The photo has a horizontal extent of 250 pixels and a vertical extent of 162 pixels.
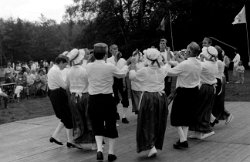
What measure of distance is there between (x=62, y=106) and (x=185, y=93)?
2.48m

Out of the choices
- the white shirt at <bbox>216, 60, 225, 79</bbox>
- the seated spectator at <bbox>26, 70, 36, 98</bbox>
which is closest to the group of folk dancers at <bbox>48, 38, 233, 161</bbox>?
the white shirt at <bbox>216, 60, 225, 79</bbox>

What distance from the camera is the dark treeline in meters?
32.3

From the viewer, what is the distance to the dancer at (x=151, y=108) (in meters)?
6.43

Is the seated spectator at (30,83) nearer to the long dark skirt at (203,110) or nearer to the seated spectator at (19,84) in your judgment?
the seated spectator at (19,84)

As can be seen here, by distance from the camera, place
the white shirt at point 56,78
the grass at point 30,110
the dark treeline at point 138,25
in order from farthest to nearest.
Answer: the dark treeline at point 138,25, the grass at point 30,110, the white shirt at point 56,78

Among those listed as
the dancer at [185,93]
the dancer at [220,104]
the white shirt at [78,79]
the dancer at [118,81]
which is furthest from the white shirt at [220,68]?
the white shirt at [78,79]

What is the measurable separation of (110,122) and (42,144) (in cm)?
241

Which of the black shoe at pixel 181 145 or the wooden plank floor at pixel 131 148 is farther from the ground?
the black shoe at pixel 181 145

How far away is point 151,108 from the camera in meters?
6.46

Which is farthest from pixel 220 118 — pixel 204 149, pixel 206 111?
pixel 204 149

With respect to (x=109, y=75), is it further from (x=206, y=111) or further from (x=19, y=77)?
(x=19, y=77)

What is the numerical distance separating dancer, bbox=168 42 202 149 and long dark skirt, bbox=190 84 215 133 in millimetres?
541

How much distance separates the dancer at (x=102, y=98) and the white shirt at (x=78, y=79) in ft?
1.70

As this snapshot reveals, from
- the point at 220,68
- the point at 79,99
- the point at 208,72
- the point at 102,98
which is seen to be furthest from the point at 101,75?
the point at 220,68
